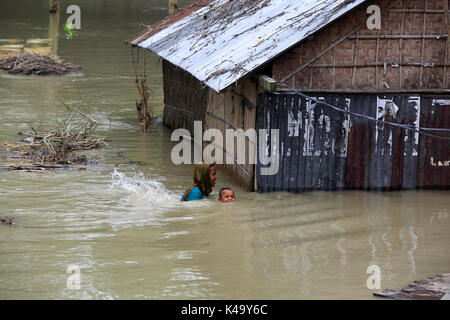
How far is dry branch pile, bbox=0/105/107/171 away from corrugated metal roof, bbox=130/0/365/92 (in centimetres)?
205

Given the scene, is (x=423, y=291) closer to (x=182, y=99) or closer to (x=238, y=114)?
(x=238, y=114)

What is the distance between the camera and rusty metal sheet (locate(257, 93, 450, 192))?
10.5 meters

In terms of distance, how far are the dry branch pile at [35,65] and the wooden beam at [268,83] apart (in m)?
13.0

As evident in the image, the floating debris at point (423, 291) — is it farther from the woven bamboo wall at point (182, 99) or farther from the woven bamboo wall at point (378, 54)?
the woven bamboo wall at point (182, 99)

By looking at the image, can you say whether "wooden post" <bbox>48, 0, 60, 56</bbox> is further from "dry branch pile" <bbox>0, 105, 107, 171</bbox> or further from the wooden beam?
the wooden beam

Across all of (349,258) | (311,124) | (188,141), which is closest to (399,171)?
(311,124)

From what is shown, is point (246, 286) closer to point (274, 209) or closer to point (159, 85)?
point (274, 209)

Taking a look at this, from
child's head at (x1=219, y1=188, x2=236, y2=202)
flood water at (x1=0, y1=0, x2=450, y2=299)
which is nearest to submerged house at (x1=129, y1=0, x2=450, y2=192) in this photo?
flood water at (x1=0, y1=0, x2=450, y2=299)

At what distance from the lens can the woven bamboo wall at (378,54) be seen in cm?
1016

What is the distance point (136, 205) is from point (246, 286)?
3.30 m

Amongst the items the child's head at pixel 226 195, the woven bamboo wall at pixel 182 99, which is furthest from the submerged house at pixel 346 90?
the woven bamboo wall at pixel 182 99

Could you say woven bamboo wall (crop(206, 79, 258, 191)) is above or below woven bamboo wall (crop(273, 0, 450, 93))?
below

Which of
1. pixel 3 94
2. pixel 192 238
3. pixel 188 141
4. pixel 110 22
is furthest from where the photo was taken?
pixel 110 22

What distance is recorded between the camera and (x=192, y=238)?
8.85m
